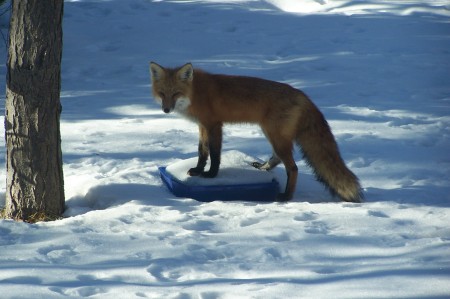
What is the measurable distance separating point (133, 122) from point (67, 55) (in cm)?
359

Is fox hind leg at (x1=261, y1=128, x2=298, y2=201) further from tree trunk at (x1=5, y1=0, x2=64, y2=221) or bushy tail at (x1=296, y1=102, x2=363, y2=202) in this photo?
tree trunk at (x1=5, y1=0, x2=64, y2=221)

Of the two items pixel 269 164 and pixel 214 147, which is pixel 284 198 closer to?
pixel 269 164

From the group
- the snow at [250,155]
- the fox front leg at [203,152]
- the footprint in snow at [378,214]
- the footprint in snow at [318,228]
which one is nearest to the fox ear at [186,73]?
the fox front leg at [203,152]

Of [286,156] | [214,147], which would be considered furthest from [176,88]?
[286,156]

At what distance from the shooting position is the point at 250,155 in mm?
6844

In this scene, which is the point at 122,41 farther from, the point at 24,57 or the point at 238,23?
the point at 24,57

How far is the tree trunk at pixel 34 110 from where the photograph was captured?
4.88 meters

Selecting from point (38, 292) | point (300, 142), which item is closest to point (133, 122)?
point (300, 142)

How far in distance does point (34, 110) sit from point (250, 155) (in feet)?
8.40

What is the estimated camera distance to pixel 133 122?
823 centimetres

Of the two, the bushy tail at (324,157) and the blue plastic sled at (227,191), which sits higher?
the bushy tail at (324,157)

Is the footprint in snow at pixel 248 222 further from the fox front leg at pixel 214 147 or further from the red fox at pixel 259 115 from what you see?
the fox front leg at pixel 214 147

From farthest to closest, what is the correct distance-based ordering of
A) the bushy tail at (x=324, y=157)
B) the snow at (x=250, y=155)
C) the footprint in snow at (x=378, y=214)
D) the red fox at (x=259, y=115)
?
the red fox at (x=259, y=115) → the bushy tail at (x=324, y=157) → the footprint in snow at (x=378, y=214) → the snow at (x=250, y=155)

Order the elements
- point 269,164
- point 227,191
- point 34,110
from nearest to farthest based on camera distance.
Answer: point 34,110, point 227,191, point 269,164
